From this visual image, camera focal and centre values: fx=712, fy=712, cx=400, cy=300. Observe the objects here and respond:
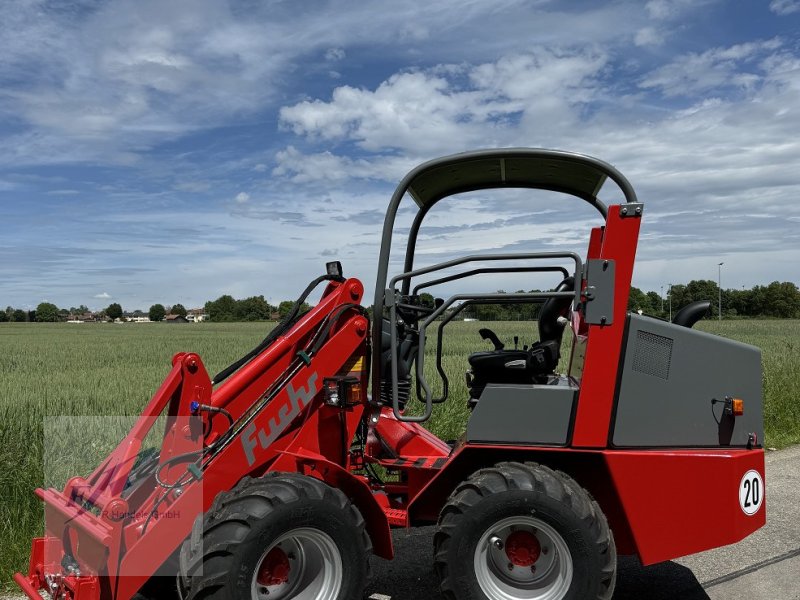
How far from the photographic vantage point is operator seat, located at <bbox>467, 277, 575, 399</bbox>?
4.42 m

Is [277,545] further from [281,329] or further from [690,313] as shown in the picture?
[690,313]

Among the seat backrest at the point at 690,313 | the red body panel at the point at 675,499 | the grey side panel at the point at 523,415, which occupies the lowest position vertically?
the red body panel at the point at 675,499

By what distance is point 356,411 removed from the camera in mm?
4316

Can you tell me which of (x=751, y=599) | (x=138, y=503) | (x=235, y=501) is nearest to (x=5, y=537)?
(x=138, y=503)

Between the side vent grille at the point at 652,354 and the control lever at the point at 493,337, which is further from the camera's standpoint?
the control lever at the point at 493,337

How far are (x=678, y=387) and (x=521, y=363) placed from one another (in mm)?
925

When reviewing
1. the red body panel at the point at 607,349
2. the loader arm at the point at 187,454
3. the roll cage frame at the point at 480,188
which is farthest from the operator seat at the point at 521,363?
the loader arm at the point at 187,454

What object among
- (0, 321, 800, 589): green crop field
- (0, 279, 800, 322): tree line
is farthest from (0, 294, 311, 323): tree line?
(0, 321, 800, 589): green crop field

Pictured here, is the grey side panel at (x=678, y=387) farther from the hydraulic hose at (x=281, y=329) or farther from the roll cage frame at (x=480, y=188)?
the hydraulic hose at (x=281, y=329)

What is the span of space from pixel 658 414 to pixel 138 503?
2.89m

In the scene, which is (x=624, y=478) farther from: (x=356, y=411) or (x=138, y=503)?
(x=138, y=503)

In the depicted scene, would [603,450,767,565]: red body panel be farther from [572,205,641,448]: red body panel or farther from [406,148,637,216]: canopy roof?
[406,148,637,216]: canopy roof

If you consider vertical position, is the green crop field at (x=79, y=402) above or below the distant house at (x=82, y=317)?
below

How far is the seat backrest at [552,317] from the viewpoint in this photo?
15.3 ft
